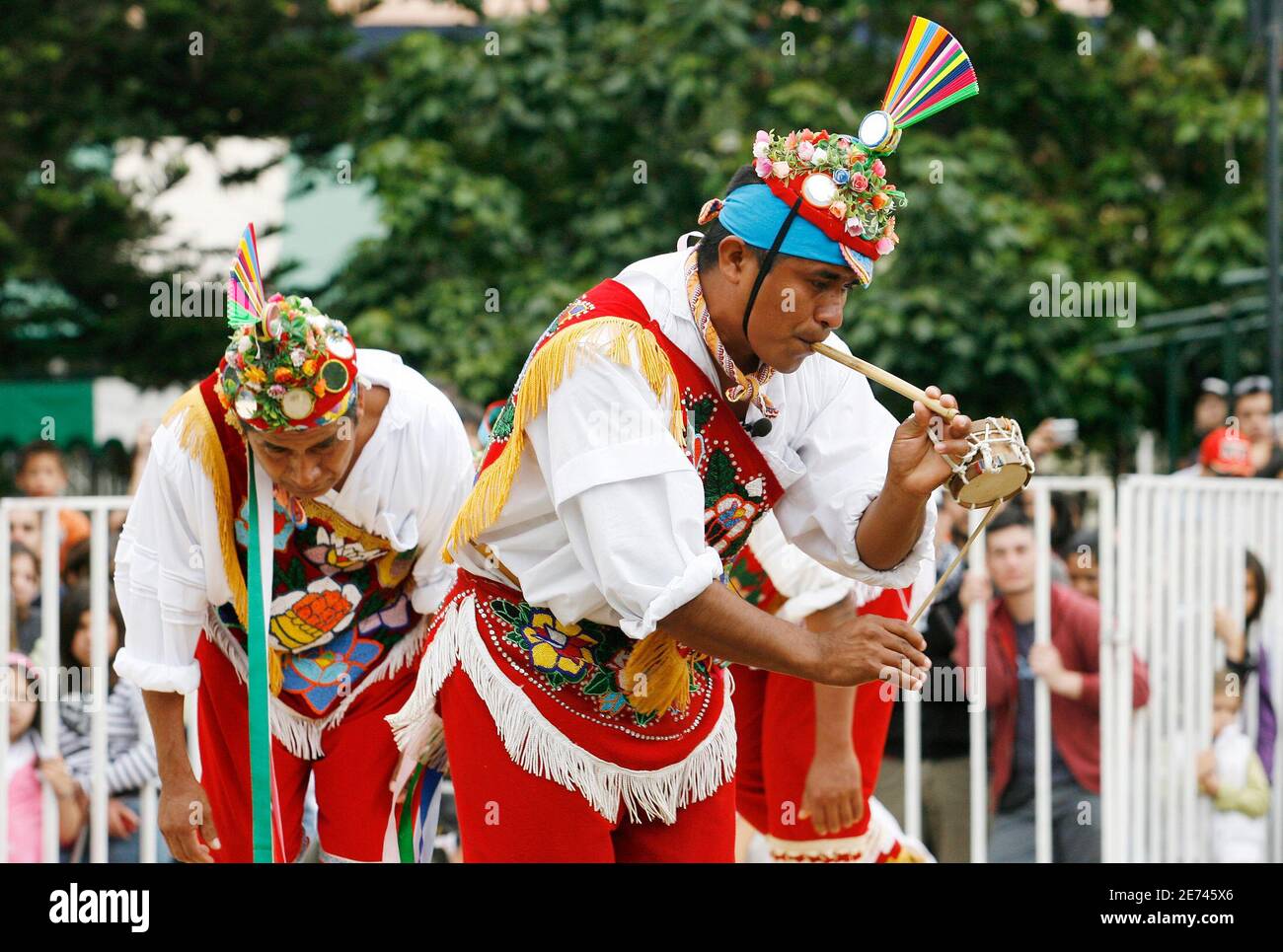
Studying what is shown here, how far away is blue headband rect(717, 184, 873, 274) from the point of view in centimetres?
277

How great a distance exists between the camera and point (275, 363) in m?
3.27

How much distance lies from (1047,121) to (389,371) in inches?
306

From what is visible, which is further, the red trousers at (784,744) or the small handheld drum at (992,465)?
the red trousers at (784,744)

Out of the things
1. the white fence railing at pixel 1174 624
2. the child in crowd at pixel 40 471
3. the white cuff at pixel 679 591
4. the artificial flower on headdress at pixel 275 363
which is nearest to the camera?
the white cuff at pixel 679 591

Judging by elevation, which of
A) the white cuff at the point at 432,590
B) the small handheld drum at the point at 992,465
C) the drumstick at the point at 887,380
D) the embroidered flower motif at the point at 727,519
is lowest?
the white cuff at the point at 432,590

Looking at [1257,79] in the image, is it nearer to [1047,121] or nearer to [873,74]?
[1047,121]

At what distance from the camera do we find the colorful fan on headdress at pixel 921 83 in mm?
2791

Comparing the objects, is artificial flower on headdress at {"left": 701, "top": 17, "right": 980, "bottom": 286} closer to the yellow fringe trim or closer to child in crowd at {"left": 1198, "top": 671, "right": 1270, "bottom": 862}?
the yellow fringe trim

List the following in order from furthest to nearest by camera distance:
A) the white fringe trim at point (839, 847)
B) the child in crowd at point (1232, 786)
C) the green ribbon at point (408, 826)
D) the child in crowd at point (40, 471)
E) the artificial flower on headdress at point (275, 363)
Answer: the child in crowd at point (40, 471) < the child in crowd at point (1232, 786) < the white fringe trim at point (839, 847) < the green ribbon at point (408, 826) < the artificial flower on headdress at point (275, 363)

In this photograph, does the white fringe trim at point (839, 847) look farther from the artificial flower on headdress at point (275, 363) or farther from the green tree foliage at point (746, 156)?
the green tree foliage at point (746, 156)

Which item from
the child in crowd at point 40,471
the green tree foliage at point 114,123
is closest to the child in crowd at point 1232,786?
the child in crowd at point 40,471

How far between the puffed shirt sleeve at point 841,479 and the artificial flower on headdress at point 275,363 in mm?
922

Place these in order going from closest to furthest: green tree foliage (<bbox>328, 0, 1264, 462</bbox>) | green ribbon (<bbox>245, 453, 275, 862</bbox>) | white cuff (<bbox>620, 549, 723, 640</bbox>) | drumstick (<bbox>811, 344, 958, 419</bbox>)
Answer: white cuff (<bbox>620, 549, 723, 640</bbox>) < drumstick (<bbox>811, 344, 958, 419</bbox>) < green ribbon (<bbox>245, 453, 275, 862</bbox>) < green tree foliage (<bbox>328, 0, 1264, 462</bbox>)

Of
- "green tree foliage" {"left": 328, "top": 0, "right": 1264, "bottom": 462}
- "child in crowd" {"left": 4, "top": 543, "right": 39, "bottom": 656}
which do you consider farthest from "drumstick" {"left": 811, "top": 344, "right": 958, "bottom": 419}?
"green tree foliage" {"left": 328, "top": 0, "right": 1264, "bottom": 462}
